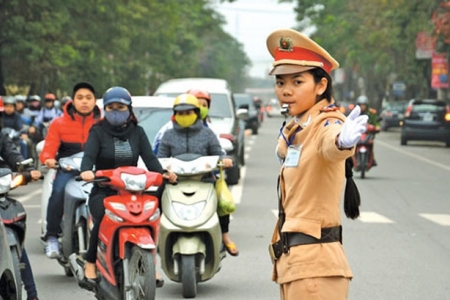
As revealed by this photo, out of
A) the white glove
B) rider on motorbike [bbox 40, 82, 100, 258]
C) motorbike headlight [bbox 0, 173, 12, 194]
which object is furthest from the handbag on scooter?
the white glove

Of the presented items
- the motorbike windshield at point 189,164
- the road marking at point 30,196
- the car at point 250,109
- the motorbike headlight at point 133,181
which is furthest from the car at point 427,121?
the motorbike headlight at point 133,181

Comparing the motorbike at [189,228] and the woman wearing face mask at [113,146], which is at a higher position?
the woman wearing face mask at [113,146]

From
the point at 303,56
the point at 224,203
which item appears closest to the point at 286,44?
the point at 303,56

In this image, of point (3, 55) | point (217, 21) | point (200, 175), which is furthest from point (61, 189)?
point (217, 21)

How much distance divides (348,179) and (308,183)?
0.98ft

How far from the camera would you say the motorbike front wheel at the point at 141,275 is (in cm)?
838

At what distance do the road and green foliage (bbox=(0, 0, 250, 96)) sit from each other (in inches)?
404

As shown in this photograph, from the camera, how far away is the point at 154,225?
871 cm

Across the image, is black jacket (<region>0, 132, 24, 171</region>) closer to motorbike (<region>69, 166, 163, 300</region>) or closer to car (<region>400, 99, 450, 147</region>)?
motorbike (<region>69, 166, 163, 300</region>)

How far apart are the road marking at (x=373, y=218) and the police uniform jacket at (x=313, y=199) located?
448 inches

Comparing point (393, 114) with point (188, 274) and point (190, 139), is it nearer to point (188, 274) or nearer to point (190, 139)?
point (190, 139)

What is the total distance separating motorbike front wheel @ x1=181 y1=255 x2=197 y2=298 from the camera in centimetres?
1004

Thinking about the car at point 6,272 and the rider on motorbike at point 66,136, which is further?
the rider on motorbike at point 66,136

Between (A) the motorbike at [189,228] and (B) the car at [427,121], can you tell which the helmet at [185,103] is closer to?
(A) the motorbike at [189,228]
